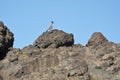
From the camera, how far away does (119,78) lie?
61.7 meters

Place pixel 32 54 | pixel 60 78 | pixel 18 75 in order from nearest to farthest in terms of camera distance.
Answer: pixel 60 78
pixel 18 75
pixel 32 54

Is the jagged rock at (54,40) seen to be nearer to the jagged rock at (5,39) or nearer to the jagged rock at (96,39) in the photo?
the jagged rock at (96,39)

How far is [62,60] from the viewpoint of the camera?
66.5m

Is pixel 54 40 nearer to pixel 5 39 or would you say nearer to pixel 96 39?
pixel 96 39

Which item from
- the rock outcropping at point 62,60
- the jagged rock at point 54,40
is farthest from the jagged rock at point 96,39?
the jagged rock at point 54,40

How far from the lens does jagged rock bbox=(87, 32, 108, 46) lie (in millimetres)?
74081

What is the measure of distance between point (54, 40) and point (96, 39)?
8.98 metres

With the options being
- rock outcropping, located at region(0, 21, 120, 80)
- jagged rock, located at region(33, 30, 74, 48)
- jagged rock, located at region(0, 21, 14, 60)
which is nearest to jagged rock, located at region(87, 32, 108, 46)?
rock outcropping, located at region(0, 21, 120, 80)

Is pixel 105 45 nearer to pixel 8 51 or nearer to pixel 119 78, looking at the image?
pixel 119 78

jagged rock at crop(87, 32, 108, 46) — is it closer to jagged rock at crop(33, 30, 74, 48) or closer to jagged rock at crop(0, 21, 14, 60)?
jagged rock at crop(33, 30, 74, 48)

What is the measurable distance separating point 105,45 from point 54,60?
1089cm

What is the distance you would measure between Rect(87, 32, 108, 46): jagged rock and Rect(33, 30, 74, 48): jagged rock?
163 inches

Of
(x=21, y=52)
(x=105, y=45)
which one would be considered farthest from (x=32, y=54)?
(x=105, y=45)

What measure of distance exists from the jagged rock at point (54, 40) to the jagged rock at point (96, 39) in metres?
4.13
